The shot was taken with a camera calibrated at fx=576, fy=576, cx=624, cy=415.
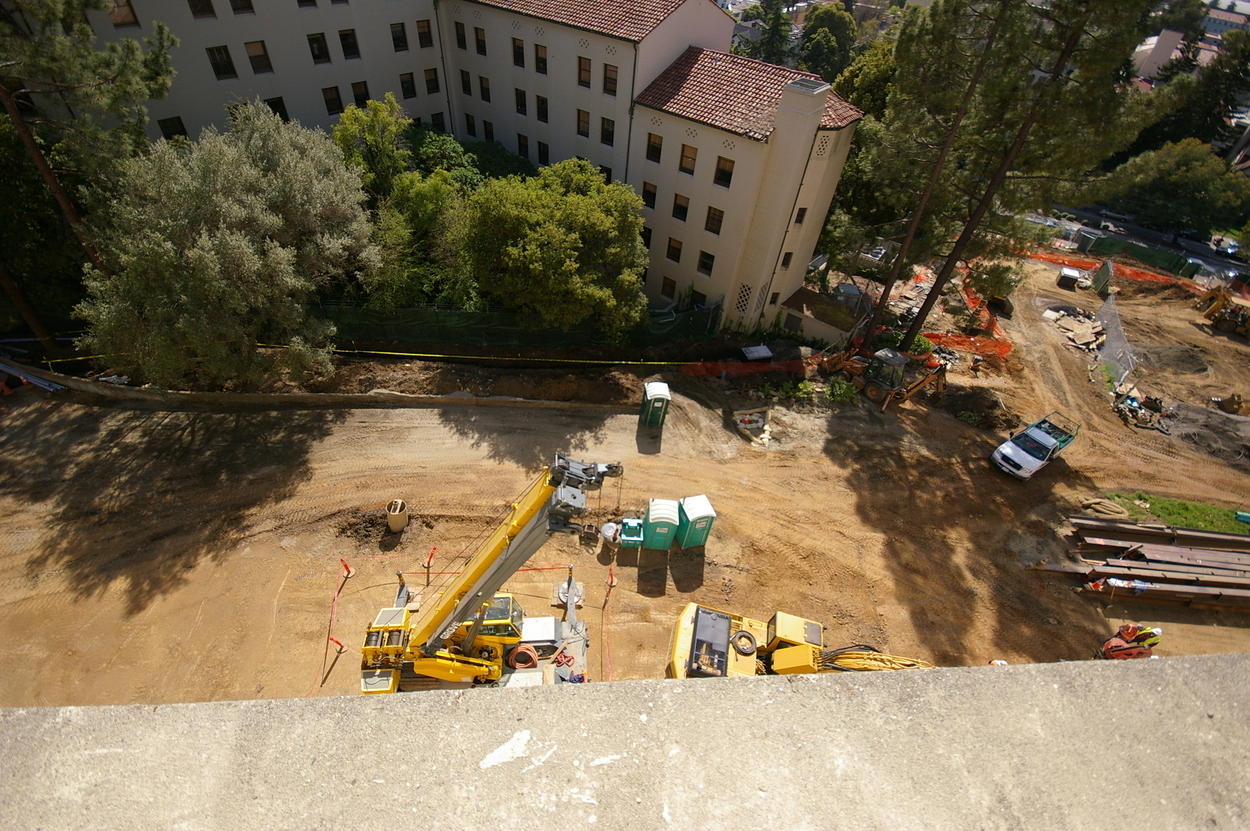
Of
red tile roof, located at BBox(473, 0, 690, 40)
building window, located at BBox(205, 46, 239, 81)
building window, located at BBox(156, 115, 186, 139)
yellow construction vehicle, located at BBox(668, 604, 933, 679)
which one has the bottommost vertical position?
yellow construction vehicle, located at BBox(668, 604, 933, 679)

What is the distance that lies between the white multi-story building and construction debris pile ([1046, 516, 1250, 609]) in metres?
14.3

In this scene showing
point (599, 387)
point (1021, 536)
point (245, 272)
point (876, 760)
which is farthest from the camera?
point (599, 387)

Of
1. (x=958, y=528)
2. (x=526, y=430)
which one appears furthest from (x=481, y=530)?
(x=958, y=528)

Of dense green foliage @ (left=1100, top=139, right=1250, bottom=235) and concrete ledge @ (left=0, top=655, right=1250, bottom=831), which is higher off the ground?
concrete ledge @ (left=0, top=655, right=1250, bottom=831)

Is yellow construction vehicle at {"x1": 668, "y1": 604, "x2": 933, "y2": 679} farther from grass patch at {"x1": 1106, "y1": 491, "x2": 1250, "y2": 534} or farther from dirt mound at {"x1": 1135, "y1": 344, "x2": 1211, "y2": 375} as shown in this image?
dirt mound at {"x1": 1135, "y1": 344, "x2": 1211, "y2": 375}

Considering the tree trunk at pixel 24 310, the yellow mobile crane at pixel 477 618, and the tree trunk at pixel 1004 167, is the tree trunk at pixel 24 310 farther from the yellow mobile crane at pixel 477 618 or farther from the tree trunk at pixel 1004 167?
the tree trunk at pixel 1004 167

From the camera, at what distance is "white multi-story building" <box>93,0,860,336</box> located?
24891 mm

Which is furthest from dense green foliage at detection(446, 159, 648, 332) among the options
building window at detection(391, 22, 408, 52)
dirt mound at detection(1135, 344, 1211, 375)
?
dirt mound at detection(1135, 344, 1211, 375)

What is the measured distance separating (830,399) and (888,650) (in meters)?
11.5

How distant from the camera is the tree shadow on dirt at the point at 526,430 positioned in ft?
71.6

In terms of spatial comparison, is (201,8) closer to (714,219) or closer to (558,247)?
(558,247)

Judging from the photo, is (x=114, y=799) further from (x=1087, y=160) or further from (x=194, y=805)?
(x=1087, y=160)

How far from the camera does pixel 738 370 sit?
26578 mm

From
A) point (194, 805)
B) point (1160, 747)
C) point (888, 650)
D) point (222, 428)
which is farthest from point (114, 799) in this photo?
point (222, 428)
